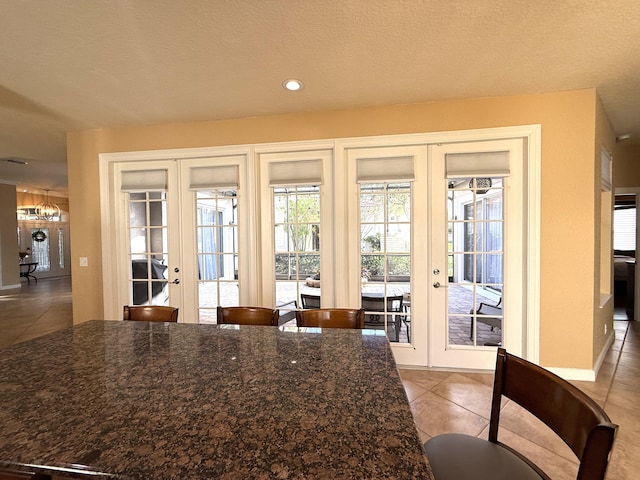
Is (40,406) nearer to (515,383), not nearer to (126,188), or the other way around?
(515,383)

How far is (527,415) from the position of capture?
2.09 m

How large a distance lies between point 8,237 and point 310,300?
8.63m

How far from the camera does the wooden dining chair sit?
2.67 feet

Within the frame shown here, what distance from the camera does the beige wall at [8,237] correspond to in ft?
23.3

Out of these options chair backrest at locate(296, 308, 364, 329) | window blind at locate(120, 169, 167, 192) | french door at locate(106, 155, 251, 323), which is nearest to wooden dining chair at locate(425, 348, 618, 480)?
chair backrest at locate(296, 308, 364, 329)

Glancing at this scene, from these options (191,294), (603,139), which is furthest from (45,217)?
(603,139)

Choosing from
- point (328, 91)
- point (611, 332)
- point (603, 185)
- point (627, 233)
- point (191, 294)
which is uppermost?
point (328, 91)

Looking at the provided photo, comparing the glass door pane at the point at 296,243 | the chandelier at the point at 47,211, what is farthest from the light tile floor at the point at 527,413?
the chandelier at the point at 47,211

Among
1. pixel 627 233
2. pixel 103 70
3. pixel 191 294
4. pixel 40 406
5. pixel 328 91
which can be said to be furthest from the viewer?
pixel 627 233

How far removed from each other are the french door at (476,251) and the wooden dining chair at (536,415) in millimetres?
1717

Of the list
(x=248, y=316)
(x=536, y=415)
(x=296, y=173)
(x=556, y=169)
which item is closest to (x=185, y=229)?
(x=296, y=173)

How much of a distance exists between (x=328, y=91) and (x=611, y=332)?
4.18 m

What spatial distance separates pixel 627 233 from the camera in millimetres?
6355

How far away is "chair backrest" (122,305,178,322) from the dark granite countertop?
1.76ft
